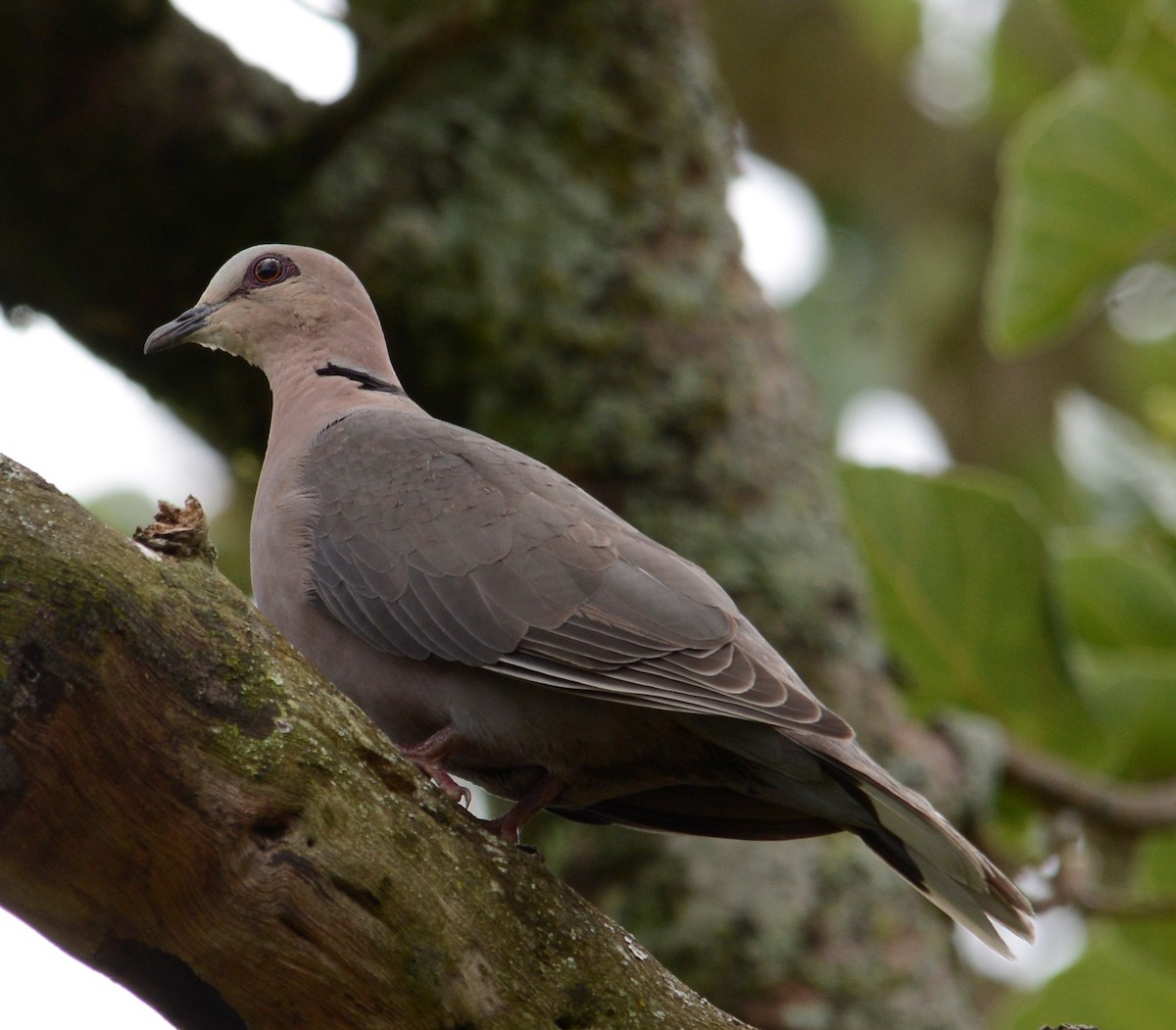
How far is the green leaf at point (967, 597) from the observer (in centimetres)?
516

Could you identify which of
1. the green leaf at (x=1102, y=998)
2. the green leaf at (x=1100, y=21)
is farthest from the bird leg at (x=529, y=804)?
the green leaf at (x=1100, y=21)

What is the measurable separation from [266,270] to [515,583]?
1362mm

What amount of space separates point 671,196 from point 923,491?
1.39 meters

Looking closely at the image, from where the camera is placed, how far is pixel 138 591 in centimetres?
226

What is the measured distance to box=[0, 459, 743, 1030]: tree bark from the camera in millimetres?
2168

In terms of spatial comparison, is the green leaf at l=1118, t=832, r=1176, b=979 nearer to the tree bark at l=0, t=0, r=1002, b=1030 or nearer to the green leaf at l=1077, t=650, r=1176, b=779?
the green leaf at l=1077, t=650, r=1176, b=779

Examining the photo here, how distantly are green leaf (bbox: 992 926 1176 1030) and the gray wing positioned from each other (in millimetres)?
2133

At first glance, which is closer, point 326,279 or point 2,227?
point 326,279

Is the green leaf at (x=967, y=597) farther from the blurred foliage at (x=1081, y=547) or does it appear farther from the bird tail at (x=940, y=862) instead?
the bird tail at (x=940, y=862)

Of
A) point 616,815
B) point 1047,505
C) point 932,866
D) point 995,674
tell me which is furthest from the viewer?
point 1047,505

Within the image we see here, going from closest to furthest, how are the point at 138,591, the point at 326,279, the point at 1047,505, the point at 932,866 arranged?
the point at 138,591
the point at 932,866
the point at 326,279
the point at 1047,505

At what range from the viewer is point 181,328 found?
12.7 ft

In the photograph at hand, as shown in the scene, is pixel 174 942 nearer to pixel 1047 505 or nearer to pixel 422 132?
pixel 422 132

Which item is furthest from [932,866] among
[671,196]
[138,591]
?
[671,196]
